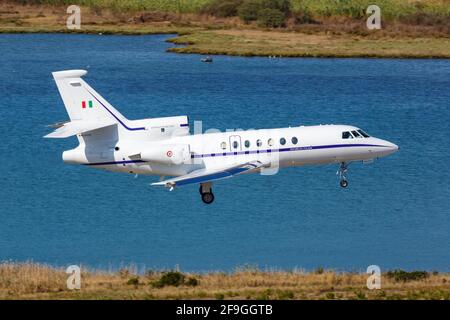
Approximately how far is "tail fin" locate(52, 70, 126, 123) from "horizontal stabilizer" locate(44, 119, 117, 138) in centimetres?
31

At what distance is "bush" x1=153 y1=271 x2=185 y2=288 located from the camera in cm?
5975

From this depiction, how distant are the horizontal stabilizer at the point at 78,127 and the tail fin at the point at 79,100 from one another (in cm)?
31

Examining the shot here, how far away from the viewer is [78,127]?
210 ft

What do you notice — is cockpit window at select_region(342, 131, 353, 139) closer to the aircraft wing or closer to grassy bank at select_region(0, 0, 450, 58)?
the aircraft wing

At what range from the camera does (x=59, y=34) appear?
16162 centimetres

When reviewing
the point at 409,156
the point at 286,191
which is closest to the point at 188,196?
the point at 286,191

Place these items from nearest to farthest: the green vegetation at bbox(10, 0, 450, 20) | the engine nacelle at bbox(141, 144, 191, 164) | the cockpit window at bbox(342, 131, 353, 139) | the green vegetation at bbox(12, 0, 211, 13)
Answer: the engine nacelle at bbox(141, 144, 191, 164)
the cockpit window at bbox(342, 131, 353, 139)
the green vegetation at bbox(10, 0, 450, 20)
the green vegetation at bbox(12, 0, 211, 13)

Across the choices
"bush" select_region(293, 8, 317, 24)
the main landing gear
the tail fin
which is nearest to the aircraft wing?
the main landing gear

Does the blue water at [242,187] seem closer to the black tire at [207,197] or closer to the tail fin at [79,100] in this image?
the black tire at [207,197]

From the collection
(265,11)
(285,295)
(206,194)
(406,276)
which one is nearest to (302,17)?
(265,11)

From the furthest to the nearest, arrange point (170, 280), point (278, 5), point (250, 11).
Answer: point (278, 5)
point (250, 11)
point (170, 280)

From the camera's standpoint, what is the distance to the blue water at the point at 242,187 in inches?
3093

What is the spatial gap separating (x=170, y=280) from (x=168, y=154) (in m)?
8.03

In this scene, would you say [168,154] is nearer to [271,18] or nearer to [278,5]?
[271,18]
